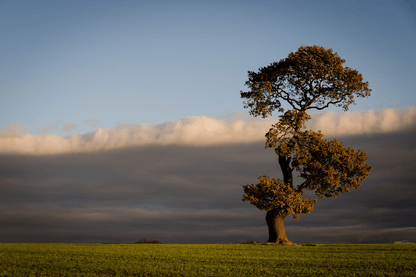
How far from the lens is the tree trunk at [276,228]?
33.9m

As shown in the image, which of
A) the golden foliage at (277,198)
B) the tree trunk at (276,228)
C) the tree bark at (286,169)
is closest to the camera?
the golden foliage at (277,198)

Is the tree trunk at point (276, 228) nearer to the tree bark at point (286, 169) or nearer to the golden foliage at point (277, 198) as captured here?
the golden foliage at point (277, 198)

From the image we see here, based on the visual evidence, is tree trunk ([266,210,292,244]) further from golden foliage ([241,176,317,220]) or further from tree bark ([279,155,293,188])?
tree bark ([279,155,293,188])

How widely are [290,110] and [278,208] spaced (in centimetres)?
970

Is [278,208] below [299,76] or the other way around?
below

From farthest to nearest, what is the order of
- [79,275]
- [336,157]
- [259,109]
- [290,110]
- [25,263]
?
1. [259,109]
2. [290,110]
3. [336,157]
4. [25,263]
5. [79,275]

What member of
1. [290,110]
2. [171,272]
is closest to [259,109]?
[290,110]

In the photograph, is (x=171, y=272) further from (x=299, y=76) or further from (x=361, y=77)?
(x=361, y=77)

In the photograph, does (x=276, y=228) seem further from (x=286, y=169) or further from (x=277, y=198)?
(x=286, y=169)

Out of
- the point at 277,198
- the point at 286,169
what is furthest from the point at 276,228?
the point at 286,169

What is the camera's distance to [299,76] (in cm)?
3747

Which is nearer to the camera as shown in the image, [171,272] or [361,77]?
[171,272]

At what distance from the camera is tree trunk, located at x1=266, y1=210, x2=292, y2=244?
33906 mm

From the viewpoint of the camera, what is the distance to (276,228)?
112 ft
